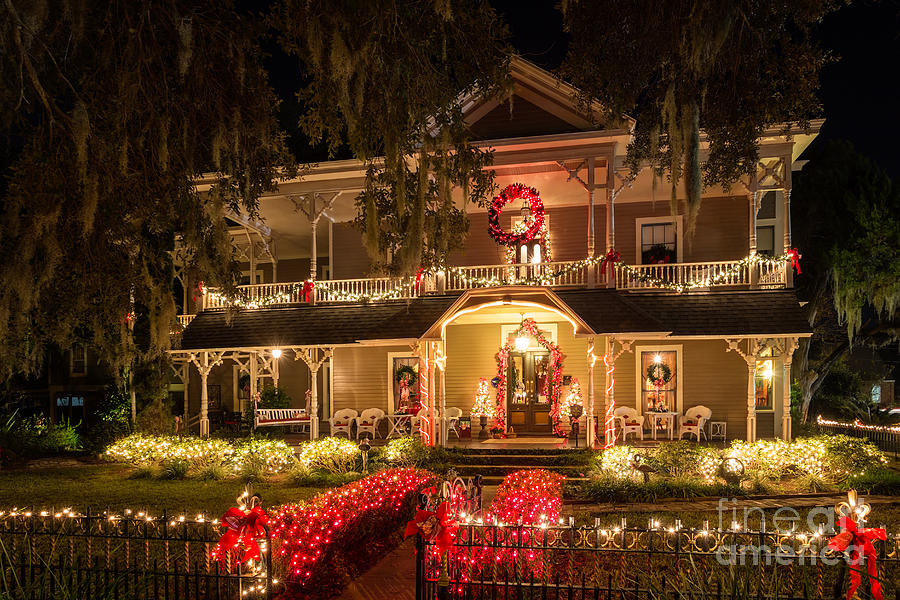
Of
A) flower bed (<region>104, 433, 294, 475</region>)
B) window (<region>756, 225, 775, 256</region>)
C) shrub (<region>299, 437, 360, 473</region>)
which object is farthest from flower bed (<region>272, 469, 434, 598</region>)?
window (<region>756, 225, 775, 256</region>)

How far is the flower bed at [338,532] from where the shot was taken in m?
5.71

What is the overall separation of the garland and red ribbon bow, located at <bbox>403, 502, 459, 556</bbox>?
10.9m

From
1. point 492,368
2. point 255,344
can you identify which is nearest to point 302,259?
point 255,344

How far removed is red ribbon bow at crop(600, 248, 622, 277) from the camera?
14.0 metres

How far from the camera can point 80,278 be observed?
22.9ft

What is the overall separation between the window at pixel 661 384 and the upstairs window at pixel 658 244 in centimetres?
248

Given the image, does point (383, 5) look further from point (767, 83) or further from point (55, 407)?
point (55, 407)

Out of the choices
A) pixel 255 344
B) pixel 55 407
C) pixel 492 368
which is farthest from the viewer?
pixel 55 407

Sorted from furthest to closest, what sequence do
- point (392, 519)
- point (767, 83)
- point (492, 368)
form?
point (492, 368), point (392, 519), point (767, 83)

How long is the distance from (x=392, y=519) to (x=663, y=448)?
6.52 metres

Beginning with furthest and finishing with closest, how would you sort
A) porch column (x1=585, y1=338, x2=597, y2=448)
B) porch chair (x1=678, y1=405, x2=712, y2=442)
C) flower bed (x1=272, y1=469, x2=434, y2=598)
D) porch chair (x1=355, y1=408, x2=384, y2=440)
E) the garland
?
porch chair (x1=355, y1=408, x2=384, y2=440)
the garland
porch chair (x1=678, y1=405, x2=712, y2=442)
porch column (x1=585, y1=338, x2=597, y2=448)
flower bed (x1=272, y1=469, x2=434, y2=598)

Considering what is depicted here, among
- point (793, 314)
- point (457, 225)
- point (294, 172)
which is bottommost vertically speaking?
point (793, 314)

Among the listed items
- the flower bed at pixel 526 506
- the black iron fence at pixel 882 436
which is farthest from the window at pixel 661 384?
the flower bed at pixel 526 506

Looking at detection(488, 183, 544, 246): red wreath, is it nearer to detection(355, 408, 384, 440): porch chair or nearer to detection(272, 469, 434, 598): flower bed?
detection(355, 408, 384, 440): porch chair
